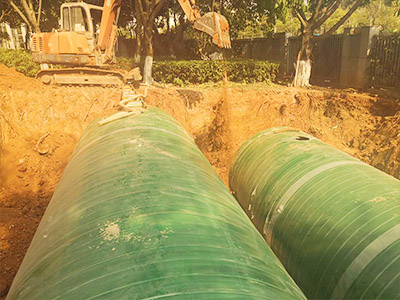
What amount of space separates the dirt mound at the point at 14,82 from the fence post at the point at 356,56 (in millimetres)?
17292

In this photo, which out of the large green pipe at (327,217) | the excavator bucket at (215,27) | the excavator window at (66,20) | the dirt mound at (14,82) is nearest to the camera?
the large green pipe at (327,217)

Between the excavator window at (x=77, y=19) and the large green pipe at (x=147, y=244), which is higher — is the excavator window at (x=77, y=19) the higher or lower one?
the higher one

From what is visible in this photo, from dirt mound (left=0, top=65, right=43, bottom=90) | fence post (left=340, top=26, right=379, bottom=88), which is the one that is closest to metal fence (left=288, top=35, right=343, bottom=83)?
fence post (left=340, top=26, right=379, bottom=88)

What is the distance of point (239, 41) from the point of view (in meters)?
29.1

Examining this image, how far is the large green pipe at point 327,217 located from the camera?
3822 millimetres

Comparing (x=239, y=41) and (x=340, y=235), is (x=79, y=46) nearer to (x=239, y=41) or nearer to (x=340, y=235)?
(x=340, y=235)

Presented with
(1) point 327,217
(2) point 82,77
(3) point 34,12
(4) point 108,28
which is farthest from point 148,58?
(1) point 327,217

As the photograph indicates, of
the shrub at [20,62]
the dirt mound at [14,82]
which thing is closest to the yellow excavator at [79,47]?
the dirt mound at [14,82]

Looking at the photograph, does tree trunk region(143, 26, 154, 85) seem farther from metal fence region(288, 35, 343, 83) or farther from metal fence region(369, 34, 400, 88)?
metal fence region(369, 34, 400, 88)

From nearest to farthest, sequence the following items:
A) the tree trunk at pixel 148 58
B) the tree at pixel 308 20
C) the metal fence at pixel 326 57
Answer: the tree at pixel 308 20
the tree trunk at pixel 148 58
the metal fence at pixel 326 57

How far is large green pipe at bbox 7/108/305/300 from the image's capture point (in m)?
2.15

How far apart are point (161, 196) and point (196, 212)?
41cm

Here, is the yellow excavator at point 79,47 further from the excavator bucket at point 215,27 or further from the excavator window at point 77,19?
the excavator bucket at point 215,27

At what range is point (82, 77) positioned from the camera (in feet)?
52.2
